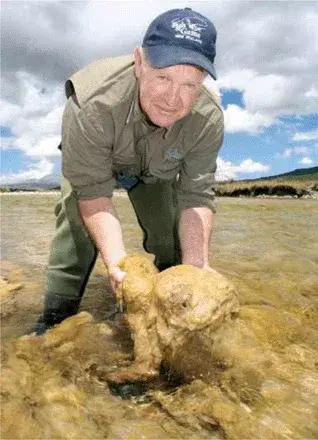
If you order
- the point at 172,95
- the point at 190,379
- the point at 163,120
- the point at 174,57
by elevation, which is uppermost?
the point at 174,57

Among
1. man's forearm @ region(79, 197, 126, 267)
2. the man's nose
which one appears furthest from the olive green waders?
the man's nose

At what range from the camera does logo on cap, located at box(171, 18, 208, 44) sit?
10.4 ft

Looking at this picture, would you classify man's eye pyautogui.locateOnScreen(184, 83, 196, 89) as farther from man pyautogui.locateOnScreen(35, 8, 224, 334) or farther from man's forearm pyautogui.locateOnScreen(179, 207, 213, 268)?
man's forearm pyautogui.locateOnScreen(179, 207, 213, 268)

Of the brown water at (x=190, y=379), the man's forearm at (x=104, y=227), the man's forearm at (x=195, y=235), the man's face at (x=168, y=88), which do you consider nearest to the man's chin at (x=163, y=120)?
the man's face at (x=168, y=88)

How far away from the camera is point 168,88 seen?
3.11m

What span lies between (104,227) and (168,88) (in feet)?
3.53

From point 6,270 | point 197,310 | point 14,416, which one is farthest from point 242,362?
point 6,270

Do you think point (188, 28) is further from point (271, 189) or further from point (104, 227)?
point (271, 189)

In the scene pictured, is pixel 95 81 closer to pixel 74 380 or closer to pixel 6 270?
pixel 74 380

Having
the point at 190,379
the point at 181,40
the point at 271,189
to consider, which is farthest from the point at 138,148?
the point at 271,189

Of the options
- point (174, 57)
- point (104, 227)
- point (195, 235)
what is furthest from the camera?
point (195, 235)

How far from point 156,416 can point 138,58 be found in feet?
7.13

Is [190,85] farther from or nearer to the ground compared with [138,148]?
farther from the ground

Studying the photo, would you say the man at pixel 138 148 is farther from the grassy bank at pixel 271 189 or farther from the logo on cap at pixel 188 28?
the grassy bank at pixel 271 189
